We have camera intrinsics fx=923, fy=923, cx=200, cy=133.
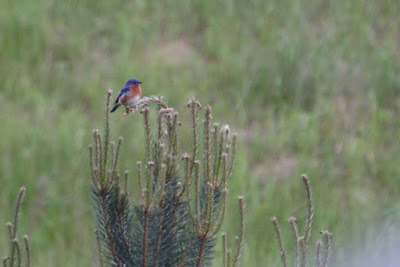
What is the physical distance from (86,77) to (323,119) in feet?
6.16

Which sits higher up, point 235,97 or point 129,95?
point 235,97

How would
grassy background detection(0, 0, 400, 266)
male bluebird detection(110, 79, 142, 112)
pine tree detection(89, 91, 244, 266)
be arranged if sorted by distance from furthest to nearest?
grassy background detection(0, 0, 400, 266)
male bluebird detection(110, 79, 142, 112)
pine tree detection(89, 91, 244, 266)

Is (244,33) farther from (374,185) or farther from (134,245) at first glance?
(134,245)

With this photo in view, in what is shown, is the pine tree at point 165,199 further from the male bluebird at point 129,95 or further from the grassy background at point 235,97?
the grassy background at point 235,97

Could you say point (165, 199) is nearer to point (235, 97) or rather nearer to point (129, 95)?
point (129, 95)

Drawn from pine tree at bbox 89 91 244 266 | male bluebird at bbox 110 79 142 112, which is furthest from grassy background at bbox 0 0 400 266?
pine tree at bbox 89 91 244 266

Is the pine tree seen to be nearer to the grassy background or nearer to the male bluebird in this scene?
the male bluebird

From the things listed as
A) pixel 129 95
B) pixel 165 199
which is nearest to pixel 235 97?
pixel 129 95

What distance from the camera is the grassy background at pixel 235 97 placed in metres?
6.02

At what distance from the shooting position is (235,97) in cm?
705

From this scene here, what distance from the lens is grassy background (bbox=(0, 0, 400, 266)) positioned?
19.7 feet

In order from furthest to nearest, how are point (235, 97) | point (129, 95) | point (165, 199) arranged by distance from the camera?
point (235, 97)
point (129, 95)
point (165, 199)

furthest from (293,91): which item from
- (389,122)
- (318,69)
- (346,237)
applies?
(346,237)

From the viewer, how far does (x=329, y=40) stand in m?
7.36
